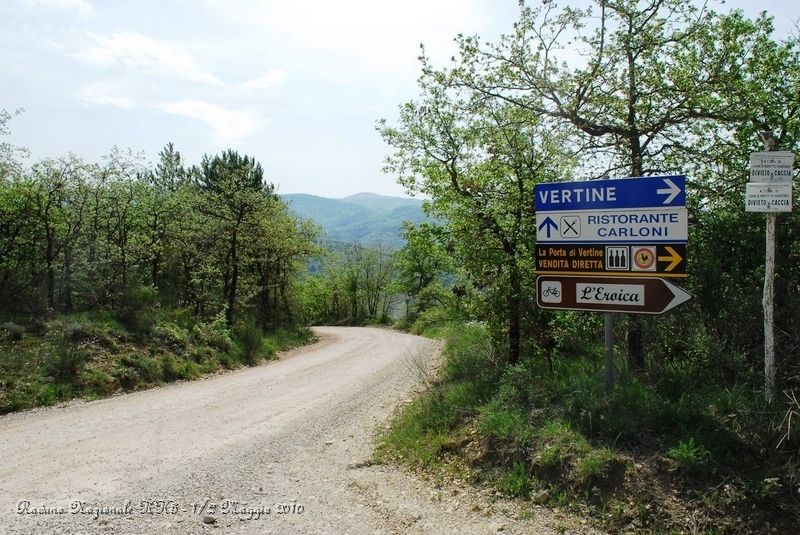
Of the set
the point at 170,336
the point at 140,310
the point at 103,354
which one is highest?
the point at 140,310

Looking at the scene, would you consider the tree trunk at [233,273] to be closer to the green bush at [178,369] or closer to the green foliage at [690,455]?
the green bush at [178,369]

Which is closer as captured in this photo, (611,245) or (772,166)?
(772,166)

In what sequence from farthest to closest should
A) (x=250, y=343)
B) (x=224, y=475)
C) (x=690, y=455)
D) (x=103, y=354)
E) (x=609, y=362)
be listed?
(x=250, y=343)
(x=103, y=354)
(x=224, y=475)
(x=609, y=362)
(x=690, y=455)

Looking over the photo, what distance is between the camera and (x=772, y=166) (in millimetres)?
5020

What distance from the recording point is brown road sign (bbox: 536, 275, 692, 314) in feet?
17.9

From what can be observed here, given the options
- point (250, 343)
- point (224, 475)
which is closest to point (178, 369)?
point (250, 343)

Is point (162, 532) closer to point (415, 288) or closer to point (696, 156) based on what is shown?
point (696, 156)

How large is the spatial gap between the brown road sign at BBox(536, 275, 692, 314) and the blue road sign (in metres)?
0.85

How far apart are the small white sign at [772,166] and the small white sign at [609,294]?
1582 millimetres

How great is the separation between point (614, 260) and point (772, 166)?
176 cm

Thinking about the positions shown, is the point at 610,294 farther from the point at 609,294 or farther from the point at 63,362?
the point at 63,362

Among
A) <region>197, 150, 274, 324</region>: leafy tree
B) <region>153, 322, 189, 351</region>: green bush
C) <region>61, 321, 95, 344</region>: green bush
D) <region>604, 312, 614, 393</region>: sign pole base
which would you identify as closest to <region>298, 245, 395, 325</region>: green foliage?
<region>197, 150, 274, 324</region>: leafy tree

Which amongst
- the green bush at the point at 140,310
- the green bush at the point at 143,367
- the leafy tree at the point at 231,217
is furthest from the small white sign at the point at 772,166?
the leafy tree at the point at 231,217

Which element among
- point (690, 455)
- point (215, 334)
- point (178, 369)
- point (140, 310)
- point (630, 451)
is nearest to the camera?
point (690, 455)
